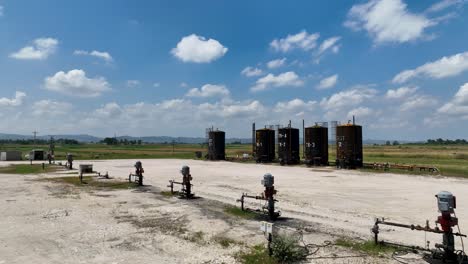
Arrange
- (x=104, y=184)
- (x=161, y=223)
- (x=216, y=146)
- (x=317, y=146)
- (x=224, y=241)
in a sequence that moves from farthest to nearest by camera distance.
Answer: (x=216, y=146), (x=317, y=146), (x=104, y=184), (x=161, y=223), (x=224, y=241)

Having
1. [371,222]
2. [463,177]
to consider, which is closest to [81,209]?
[371,222]

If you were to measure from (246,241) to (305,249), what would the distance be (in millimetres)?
1834

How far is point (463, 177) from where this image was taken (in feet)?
92.7

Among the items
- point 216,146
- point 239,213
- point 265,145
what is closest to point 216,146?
point 216,146

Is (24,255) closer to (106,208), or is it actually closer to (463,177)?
(106,208)

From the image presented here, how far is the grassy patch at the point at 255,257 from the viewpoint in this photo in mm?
8930

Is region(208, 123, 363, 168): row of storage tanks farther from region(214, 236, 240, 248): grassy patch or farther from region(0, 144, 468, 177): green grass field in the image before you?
region(214, 236, 240, 248): grassy patch

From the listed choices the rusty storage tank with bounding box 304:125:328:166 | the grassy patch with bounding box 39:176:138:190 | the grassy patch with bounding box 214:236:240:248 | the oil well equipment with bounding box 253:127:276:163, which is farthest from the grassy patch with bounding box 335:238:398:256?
the oil well equipment with bounding box 253:127:276:163

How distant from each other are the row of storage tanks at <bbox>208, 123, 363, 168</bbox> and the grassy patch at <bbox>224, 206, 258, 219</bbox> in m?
24.8

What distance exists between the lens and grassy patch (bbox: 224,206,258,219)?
14.3 meters

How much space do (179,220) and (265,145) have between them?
1409 inches

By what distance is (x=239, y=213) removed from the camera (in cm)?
1484

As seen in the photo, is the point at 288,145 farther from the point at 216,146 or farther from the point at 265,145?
the point at 216,146

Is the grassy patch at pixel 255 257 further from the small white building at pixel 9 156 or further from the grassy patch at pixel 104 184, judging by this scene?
the small white building at pixel 9 156
